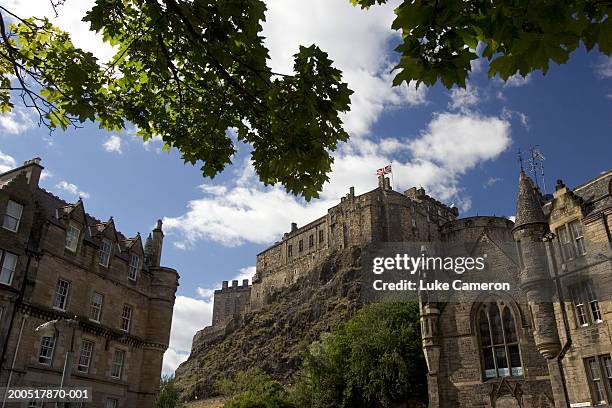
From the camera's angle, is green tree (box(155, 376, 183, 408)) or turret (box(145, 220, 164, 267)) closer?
turret (box(145, 220, 164, 267))

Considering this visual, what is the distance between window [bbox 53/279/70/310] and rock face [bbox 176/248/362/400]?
160ft

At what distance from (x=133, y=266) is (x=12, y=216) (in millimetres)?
9456

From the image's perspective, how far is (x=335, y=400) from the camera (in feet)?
126

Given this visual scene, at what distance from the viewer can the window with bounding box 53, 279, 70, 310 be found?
27.3 meters

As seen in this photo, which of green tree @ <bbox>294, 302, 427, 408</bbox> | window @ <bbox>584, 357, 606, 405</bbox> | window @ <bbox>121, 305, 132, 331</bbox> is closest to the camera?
window @ <bbox>584, 357, 606, 405</bbox>

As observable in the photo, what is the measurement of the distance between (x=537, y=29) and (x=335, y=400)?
3787 centimetres

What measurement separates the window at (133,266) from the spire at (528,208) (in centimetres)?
2312

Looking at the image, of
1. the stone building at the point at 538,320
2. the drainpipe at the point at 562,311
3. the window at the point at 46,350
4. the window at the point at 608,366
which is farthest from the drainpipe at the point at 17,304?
the window at the point at 608,366

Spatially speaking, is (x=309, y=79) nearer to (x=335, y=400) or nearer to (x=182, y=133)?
(x=182, y=133)

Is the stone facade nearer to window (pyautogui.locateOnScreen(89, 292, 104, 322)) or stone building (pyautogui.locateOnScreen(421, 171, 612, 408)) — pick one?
stone building (pyautogui.locateOnScreen(421, 171, 612, 408))

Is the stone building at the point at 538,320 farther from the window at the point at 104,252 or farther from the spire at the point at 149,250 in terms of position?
the spire at the point at 149,250

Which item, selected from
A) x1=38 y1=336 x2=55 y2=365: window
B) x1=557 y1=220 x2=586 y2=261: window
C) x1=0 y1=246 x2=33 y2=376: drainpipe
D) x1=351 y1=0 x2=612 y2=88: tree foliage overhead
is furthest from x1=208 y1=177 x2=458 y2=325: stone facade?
x1=351 y1=0 x2=612 y2=88: tree foliage overhead

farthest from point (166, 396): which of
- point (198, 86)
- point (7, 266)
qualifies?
point (198, 86)

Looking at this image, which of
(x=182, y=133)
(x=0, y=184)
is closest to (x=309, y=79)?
(x=182, y=133)
